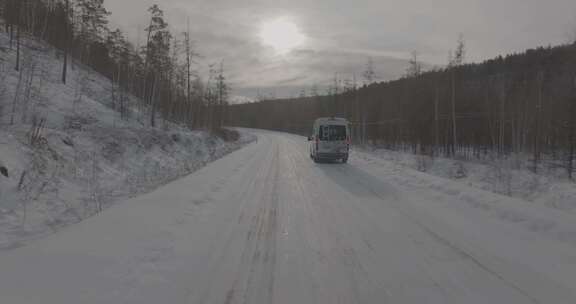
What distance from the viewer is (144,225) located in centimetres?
598

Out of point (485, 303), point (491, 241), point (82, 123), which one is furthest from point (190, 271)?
point (82, 123)

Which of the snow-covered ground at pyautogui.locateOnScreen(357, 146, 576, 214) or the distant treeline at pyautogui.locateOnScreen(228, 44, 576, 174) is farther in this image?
A: the distant treeline at pyautogui.locateOnScreen(228, 44, 576, 174)

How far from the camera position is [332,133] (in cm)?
1895

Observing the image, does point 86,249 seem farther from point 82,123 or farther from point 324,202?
point 82,123

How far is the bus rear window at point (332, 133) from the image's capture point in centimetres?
1878

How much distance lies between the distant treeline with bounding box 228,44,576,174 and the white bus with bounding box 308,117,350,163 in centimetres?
1677

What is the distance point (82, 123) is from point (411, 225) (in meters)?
21.7

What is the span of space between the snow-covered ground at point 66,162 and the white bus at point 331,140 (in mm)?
7760

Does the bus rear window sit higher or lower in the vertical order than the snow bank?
higher

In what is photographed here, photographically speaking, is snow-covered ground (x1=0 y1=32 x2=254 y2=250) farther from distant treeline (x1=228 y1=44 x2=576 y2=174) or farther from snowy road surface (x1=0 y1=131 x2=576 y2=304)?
distant treeline (x1=228 y1=44 x2=576 y2=174)

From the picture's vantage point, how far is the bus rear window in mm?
18781

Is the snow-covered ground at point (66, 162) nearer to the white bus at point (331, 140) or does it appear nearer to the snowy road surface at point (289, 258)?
the snowy road surface at point (289, 258)

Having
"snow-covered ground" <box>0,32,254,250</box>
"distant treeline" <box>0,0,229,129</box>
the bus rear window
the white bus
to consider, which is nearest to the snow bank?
the white bus

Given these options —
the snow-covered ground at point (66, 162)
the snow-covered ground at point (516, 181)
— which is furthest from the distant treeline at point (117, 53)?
the snow-covered ground at point (516, 181)
